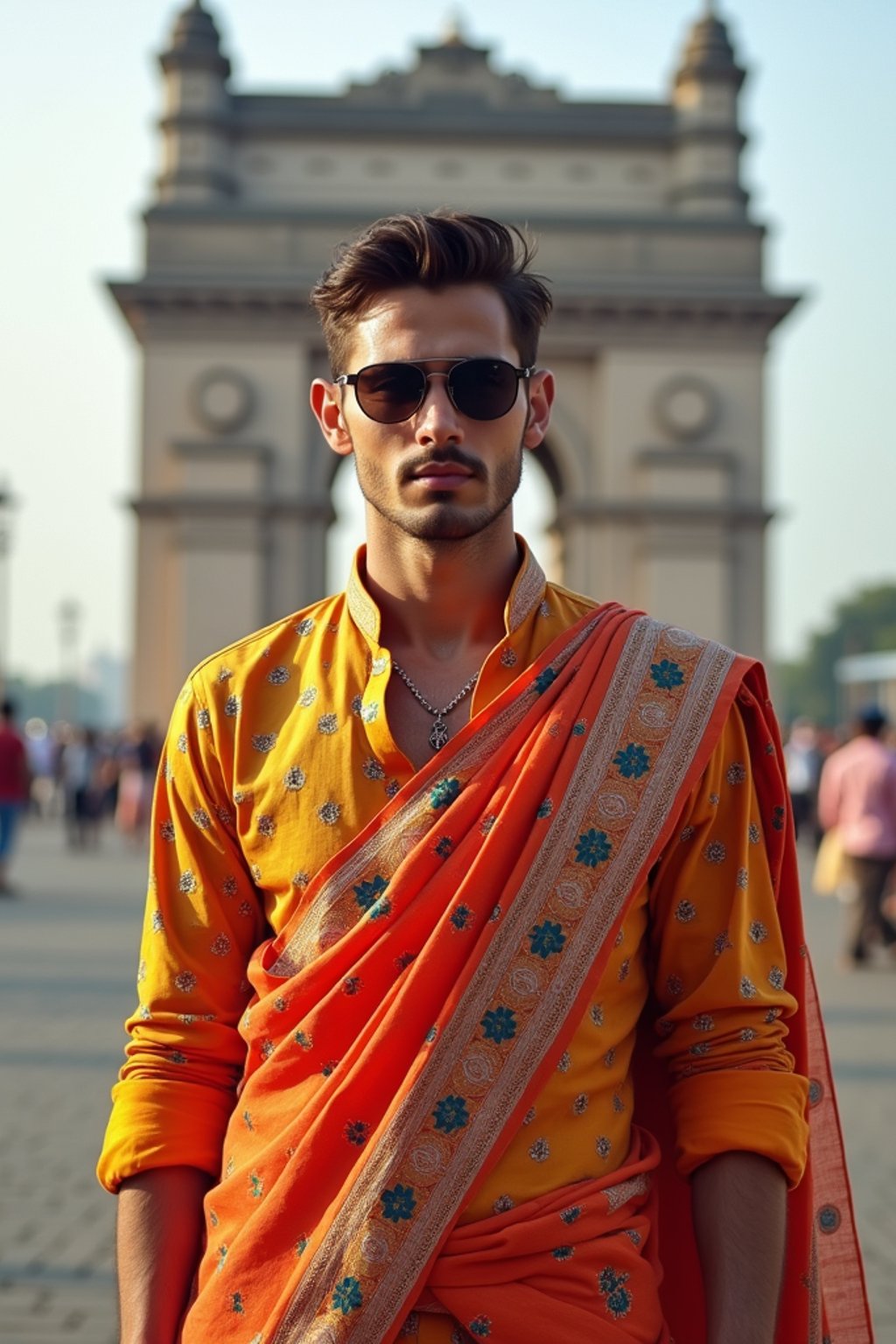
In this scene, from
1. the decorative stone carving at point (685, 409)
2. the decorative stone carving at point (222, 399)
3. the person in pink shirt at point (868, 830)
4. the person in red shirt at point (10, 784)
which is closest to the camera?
the person in pink shirt at point (868, 830)

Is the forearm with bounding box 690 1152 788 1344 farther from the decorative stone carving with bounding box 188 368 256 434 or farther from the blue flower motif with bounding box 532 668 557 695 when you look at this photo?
the decorative stone carving with bounding box 188 368 256 434

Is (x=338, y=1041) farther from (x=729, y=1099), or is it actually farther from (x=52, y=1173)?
(x=52, y=1173)

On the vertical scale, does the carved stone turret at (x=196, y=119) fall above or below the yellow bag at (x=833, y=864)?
above

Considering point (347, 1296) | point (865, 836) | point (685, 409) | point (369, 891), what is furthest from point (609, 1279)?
point (685, 409)

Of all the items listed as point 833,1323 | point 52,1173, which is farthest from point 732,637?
point 833,1323

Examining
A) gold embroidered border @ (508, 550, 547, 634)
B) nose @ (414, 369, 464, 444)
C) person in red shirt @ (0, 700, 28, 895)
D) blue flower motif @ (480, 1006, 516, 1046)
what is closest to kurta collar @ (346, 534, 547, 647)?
gold embroidered border @ (508, 550, 547, 634)

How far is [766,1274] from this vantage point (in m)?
2.14

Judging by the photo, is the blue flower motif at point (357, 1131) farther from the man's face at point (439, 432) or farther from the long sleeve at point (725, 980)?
the man's face at point (439, 432)

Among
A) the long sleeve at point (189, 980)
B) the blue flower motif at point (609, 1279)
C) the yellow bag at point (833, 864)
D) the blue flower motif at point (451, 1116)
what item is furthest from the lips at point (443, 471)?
the yellow bag at point (833, 864)

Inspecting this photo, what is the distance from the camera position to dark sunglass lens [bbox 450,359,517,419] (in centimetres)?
235

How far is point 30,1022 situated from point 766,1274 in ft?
24.9

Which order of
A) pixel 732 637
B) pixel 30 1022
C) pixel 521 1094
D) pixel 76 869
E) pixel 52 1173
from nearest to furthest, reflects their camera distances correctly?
pixel 521 1094, pixel 52 1173, pixel 30 1022, pixel 76 869, pixel 732 637

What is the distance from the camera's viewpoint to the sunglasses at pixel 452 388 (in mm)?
2350

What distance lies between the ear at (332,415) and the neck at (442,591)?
0.16 meters
